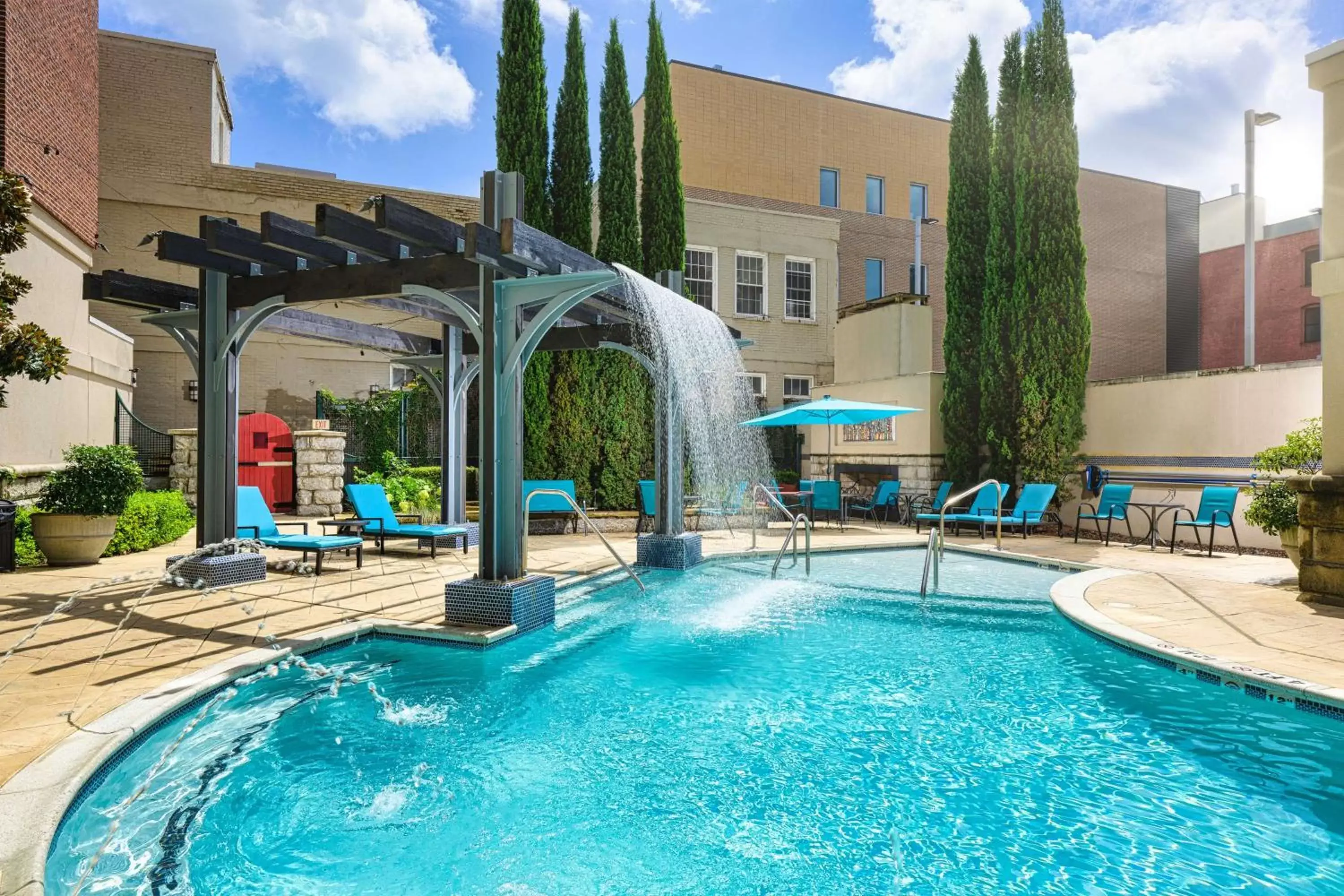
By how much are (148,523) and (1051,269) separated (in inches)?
596

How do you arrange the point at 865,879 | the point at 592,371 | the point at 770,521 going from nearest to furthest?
the point at 865,879 → the point at 592,371 → the point at 770,521

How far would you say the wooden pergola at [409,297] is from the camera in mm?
6258

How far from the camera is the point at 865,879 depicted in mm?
2914

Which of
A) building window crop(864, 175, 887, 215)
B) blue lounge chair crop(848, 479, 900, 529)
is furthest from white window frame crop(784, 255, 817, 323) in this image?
blue lounge chair crop(848, 479, 900, 529)

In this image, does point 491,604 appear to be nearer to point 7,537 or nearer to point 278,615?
point 278,615

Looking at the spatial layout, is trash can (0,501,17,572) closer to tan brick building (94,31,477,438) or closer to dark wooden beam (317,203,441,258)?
dark wooden beam (317,203,441,258)

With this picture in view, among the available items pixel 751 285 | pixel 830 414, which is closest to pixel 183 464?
pixel 830 414

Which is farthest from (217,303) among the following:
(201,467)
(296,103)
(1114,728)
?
(296,103)

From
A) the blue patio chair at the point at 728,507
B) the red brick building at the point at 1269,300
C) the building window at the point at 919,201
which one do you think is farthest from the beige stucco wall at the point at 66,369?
the red brick building at the point at 1269,300

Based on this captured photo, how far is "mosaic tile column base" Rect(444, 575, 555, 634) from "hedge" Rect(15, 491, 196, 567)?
5613mm

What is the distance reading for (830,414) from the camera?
1342 centimetres

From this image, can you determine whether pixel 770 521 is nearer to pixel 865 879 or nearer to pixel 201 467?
pixel 201 467

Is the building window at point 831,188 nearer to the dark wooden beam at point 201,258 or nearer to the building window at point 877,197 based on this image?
the building window at point 877,197

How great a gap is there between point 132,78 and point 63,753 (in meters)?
21.9
